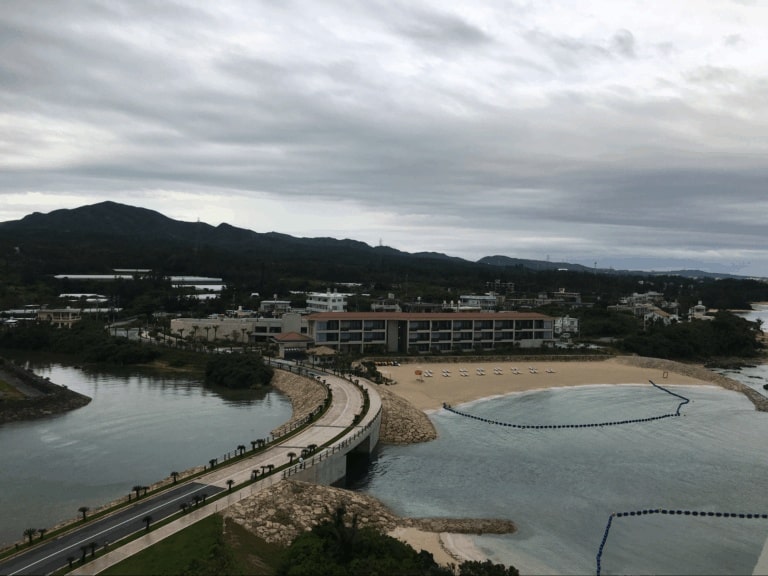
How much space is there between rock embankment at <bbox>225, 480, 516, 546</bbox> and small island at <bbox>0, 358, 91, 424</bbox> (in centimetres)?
3019

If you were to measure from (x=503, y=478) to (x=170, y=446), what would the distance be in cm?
2107

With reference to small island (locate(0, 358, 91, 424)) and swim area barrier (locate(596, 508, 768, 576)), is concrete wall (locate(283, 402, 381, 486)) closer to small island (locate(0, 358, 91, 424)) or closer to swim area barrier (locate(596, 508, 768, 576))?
swim area barrier (locate(596, 508, 768, 576))

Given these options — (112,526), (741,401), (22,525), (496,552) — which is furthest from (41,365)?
(741,401)

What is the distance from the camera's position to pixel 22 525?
27.2 meters

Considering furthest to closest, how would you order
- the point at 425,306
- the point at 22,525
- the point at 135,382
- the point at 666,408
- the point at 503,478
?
the point at 425,306 < the point at 135,382 < the point at 666,408 < the point at 503,478 < the point at 22,525

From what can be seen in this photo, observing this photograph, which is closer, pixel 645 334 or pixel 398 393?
pixel 398 393

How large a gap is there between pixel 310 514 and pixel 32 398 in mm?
36356

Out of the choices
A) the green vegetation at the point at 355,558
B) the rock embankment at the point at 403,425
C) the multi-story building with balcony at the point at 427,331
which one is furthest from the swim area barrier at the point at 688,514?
the multi-story building with balcony at the point at 427,331

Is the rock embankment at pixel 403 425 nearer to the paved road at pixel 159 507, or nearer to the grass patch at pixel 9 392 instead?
the paved road at pixel 159 507

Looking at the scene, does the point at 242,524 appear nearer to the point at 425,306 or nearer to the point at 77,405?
the point at 77,405

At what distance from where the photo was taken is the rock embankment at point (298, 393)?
44.5m

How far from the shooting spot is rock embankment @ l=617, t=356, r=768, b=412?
2367 inches

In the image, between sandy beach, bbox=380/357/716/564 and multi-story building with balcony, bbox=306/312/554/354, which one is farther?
multi-story building with balcony, bbox=306/312/554/354

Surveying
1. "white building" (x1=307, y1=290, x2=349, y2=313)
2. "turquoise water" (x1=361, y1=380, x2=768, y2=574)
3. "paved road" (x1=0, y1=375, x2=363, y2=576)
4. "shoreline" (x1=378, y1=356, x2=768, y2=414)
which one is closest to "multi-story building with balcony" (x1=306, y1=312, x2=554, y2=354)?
"shoreline" (x1=378, y1=356, x2=768, y2=414)
